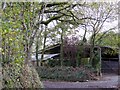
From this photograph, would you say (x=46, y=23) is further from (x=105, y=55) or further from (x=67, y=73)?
(x=105, y=55)

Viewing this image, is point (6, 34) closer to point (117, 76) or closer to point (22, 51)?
point (22, 51)

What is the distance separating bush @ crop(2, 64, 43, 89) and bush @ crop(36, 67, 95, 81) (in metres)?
1.81

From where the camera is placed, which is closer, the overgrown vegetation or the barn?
the barn

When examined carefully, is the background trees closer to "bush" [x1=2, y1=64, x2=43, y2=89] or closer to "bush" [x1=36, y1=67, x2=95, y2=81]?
"bush" [x1=2, y1=64, x2=43, y2=89]

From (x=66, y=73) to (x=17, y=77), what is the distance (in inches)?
93.0

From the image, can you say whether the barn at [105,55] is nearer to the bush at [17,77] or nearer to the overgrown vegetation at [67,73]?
the overgrown vegetation at [67,73]

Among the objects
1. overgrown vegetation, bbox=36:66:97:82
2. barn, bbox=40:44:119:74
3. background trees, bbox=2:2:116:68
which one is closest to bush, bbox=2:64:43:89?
background trees, bbox=2:2:116:68

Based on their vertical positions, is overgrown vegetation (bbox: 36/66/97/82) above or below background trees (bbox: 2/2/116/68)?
below

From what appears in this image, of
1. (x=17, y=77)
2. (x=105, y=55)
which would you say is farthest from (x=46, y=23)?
(x=17, y=77)

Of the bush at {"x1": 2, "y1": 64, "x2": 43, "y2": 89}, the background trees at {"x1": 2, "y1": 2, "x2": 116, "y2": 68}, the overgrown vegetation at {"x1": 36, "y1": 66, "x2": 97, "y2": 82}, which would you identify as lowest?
the overgrown vegetation at {"x1": 36, "y1": 66, "x2": 97, "y2": 82}

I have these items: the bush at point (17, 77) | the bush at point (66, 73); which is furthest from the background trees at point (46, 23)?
the bush at point (66, 73)

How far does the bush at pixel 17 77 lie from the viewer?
1622 millimetres

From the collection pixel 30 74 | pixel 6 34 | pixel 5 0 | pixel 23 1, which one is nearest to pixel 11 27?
pixel 6 34

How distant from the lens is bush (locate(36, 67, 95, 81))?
153 inches
